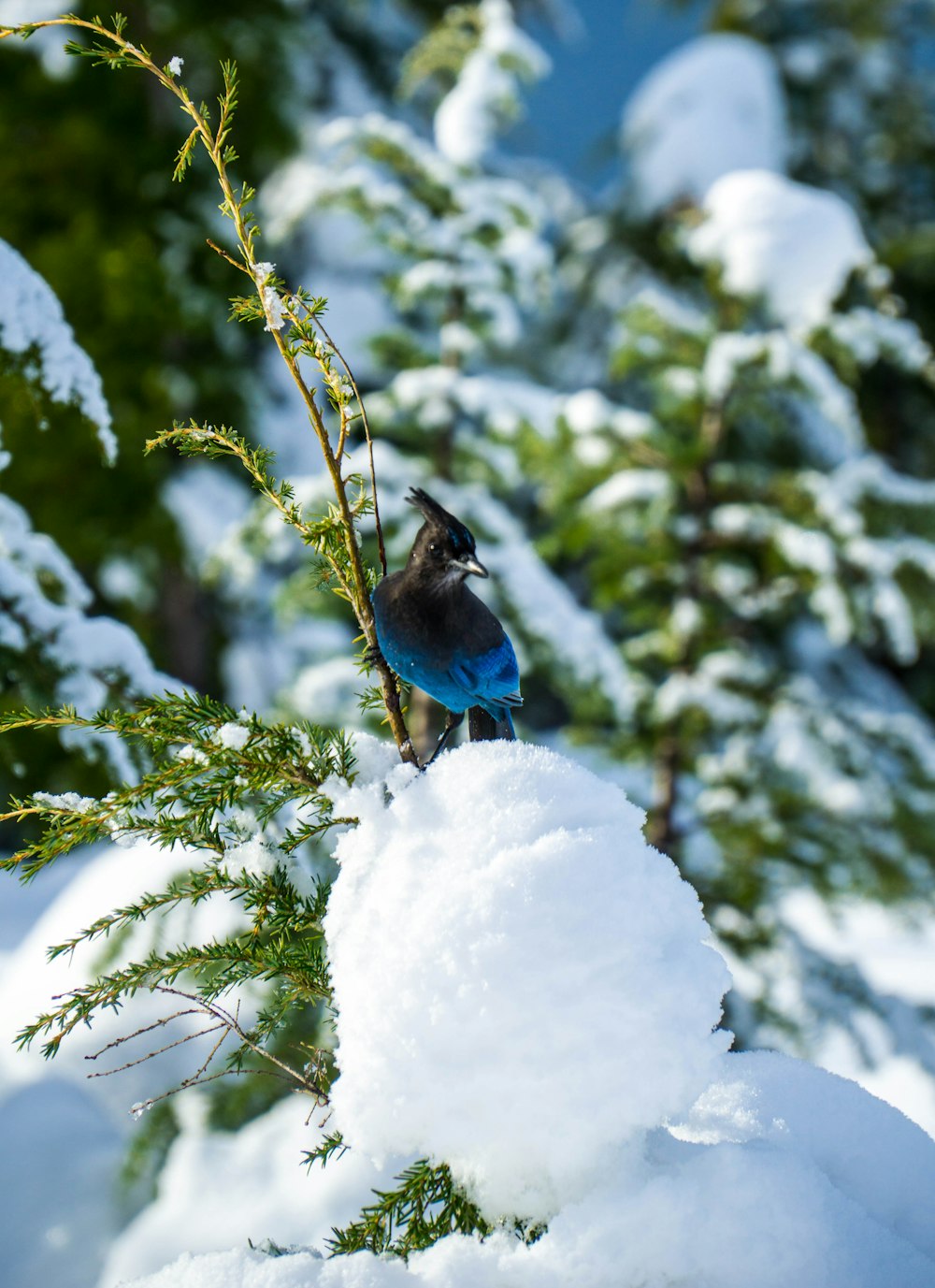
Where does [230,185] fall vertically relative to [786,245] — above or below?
below

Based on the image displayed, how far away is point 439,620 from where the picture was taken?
55.1 inches

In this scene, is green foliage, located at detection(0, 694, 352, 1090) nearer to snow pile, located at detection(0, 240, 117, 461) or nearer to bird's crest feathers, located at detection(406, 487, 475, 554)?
bird's crest feathers, located at detection(406, 487, 475, 554)

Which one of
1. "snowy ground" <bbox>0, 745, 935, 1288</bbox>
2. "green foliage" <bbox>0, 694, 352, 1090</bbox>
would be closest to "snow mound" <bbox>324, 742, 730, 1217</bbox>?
"snowy ground" <bbox>0, 745, 935, 1288</bbox>

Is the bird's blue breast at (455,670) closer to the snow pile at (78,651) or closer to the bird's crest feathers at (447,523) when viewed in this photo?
the bird's crest feathers at (447,523)

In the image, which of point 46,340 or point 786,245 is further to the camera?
point 786,245

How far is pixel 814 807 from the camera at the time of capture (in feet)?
14.0

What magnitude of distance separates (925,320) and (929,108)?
3.87m

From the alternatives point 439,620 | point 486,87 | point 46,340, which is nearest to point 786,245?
point 486,87

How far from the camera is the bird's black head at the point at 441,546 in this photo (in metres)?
1.37

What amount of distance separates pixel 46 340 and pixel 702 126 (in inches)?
255

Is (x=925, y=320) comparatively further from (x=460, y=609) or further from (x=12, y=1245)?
(x=12, y=1245)

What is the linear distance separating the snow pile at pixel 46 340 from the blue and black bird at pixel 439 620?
Result: 30.2 inches

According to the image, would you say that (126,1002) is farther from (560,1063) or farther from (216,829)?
(560,1063)

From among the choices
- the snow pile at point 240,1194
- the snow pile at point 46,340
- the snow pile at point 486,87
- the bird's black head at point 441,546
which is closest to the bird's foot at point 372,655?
the bird's black head at point 441,546
